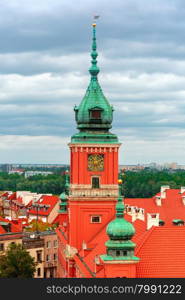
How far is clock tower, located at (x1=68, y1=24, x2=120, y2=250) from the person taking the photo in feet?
216

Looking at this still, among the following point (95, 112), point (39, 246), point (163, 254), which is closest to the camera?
point (163, 254)

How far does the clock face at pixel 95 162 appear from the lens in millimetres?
66188

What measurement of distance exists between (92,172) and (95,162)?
1030mm

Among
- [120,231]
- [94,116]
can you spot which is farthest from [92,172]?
[120,231]

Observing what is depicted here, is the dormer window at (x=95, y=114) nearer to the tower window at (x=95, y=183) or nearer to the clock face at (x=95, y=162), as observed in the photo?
the clock face at (x=95, y=162)

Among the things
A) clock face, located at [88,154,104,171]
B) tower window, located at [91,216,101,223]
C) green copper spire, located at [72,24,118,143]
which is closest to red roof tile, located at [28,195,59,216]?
tower window, located at [91,216,101,223]

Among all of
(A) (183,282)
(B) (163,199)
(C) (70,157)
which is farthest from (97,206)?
(B) (163,199)

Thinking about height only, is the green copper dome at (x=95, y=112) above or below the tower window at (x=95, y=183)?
above

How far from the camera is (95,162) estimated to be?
217 feet

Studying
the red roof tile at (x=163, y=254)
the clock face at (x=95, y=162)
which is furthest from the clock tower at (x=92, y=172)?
the red roof tile at (x=163, y=254)

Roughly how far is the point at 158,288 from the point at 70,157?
106 ft

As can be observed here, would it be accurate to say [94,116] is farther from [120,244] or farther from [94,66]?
[120,244]

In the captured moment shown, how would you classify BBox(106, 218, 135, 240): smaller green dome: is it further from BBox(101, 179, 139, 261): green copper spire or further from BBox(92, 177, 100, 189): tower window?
BBox(92, 177, 100, 189): tower window

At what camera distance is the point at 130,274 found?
4566cm
